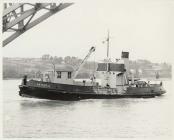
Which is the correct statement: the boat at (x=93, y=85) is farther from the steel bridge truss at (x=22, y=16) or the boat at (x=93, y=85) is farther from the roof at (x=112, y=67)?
the steel bridge truss at (x=22, y=16)

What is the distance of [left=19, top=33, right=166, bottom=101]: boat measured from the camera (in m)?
7.88

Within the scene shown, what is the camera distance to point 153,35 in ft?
18.3

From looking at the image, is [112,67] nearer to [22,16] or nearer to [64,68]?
[64,68]

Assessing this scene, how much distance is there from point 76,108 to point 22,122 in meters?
1.63

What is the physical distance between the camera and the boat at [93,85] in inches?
310

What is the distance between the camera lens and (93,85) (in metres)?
8.55

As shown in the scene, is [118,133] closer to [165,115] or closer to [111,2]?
[165,115]

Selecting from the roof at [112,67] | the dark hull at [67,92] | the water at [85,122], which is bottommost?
the water at [85,122]

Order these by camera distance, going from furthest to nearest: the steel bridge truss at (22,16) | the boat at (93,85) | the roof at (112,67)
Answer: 1. the roof at (112,67)
2. the boat at (93,85)
3. the steel bridge truss at (22,16)

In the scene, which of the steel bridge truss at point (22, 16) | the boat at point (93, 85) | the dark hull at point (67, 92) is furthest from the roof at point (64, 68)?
the steel bridge truss at point (22, 16)

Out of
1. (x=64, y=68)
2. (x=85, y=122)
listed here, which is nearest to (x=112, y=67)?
(x=64, y=68)

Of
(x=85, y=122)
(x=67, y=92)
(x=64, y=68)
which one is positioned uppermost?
(x=64, y=68)

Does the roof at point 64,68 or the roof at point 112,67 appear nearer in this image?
the roof at point 64,68

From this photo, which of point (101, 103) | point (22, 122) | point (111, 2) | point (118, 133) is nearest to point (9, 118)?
point (22, 122)
